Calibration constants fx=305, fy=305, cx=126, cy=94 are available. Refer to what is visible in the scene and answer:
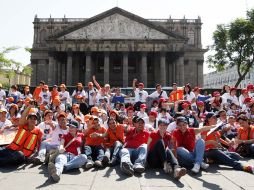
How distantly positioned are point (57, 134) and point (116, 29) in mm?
37196

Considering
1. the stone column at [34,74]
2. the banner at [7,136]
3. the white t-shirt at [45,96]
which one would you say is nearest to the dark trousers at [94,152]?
the banner at [7,136]

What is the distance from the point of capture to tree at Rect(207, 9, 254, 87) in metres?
42.2

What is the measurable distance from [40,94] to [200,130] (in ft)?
31.3

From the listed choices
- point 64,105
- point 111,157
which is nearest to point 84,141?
point 111,157

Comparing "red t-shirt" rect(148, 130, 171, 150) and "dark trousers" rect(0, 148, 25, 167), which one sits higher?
"red t-shirt" rect(148, 130, 171, 150)

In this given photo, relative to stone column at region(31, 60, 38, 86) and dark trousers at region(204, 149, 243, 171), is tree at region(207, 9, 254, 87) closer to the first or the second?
stone column at region(31, 60, 38, 86)

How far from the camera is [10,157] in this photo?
24.7ft

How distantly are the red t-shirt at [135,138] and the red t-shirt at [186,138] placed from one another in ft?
2.70

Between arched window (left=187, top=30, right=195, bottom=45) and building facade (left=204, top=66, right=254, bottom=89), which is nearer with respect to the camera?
arched window (left=187, top=30, right=195, bottom=45)

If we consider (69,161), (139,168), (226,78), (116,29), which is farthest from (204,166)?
(226,78)

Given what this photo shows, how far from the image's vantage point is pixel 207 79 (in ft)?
456

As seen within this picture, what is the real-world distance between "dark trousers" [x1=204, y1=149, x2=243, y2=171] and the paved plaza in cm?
23

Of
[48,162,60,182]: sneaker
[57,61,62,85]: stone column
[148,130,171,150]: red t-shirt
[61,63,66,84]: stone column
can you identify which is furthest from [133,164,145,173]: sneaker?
[61,63,66,84]: stone column

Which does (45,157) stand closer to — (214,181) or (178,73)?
(214,181)
